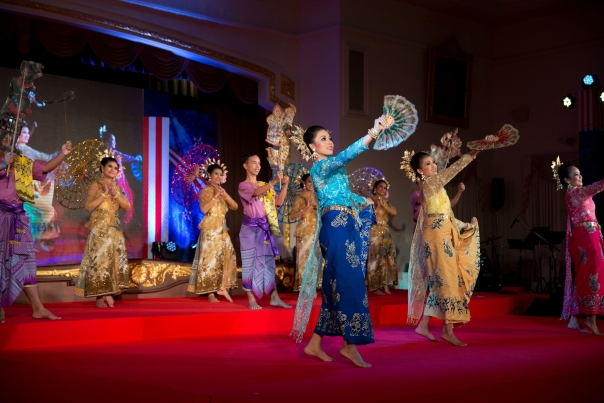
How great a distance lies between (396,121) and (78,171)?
4117 millimetres

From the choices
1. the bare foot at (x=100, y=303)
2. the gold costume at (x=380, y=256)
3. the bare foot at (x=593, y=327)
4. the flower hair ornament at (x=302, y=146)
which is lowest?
the bare foot at (x=593, y=327)

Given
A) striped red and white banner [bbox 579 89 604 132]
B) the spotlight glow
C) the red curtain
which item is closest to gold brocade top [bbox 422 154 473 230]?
the red curtain

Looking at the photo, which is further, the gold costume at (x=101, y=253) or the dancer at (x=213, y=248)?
the dancer at (x=213, y=248)

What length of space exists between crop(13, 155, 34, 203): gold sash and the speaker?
8557 millimetres

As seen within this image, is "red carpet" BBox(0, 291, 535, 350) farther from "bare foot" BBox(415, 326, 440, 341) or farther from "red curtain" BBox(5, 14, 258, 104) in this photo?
"red curtain" BBox(5, 14, 258, 104)

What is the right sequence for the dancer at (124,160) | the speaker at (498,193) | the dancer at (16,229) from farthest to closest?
the speaker at (498,193) < the dancer at (124,160) < the dancer at (16,229)

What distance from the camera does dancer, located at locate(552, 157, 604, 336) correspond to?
5.90 metres

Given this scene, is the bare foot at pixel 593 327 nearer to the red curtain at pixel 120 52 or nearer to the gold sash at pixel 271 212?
the gold sash at pixel 271 212

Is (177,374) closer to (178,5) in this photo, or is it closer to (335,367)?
(335,367)

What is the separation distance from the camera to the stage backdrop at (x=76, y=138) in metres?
8.94

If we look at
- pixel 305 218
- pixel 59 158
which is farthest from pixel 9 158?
pixel 305 218

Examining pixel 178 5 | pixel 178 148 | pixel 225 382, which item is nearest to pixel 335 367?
pixel 225 382

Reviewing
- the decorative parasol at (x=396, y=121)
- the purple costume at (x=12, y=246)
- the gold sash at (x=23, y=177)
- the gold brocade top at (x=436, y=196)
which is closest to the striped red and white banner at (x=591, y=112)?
the gold brocade top at (x=436, y=196)

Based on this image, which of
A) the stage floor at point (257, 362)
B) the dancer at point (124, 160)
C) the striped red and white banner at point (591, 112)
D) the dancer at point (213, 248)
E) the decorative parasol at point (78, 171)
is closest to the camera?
the stage floor at point (257, 362)
